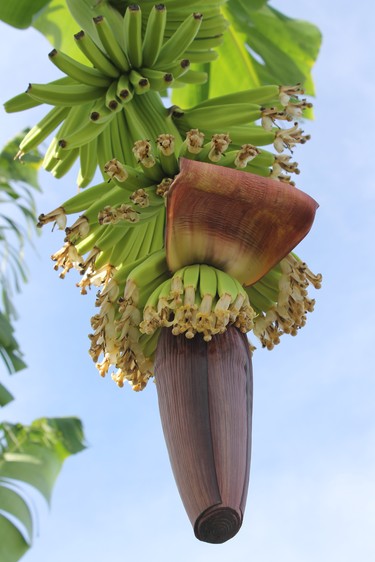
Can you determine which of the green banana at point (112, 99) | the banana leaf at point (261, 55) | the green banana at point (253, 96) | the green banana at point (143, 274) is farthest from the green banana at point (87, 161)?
the banana leaf at point (261, 55)

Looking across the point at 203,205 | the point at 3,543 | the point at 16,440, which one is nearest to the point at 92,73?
the point at 203,205

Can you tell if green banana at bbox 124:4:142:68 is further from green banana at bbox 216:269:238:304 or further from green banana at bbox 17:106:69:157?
green banana at bbox 216:269:238:304

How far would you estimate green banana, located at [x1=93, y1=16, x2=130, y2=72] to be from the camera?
1.26 meters

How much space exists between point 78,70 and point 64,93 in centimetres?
5

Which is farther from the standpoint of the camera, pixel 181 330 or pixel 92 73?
pixel 92 73

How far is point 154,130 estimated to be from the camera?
129cm

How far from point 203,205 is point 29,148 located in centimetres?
52

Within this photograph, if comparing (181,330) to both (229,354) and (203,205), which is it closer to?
(229,354)

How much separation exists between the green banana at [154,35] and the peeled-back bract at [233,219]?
1.27ft

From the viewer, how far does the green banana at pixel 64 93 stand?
1236 mm

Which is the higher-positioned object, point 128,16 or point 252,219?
point 128,16

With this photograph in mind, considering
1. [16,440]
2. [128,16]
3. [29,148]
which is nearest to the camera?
[128,16]

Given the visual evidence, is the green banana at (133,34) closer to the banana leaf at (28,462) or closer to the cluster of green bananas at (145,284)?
the cluster of green bananas at (145,284)

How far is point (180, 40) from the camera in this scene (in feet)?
4.33
